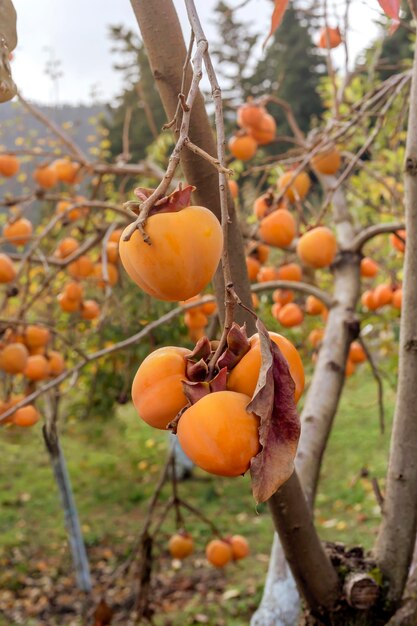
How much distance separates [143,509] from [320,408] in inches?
134

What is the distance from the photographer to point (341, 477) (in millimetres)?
4820

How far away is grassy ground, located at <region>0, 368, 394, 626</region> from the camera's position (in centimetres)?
354

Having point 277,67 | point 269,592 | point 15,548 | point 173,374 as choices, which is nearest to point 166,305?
point 269,592

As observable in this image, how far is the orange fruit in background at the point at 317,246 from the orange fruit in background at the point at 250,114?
0.84 meters

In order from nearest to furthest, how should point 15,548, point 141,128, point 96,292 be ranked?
point 96,292 < point 15,548 < point 141,128

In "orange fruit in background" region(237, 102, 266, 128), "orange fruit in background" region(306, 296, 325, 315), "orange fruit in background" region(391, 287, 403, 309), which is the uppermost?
"orange fruit in background" region(237, 102, 266, 128)

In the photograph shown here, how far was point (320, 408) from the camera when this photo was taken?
1.52 m

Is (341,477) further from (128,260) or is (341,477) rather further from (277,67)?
(277,67)

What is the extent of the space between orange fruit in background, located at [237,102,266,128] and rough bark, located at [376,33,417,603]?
1.31 m

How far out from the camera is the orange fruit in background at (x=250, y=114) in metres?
2.28

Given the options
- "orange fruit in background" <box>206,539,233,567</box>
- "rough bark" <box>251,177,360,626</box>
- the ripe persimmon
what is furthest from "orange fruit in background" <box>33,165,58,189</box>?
A: "orange fruit in background" <box>206,539,233,567</box>

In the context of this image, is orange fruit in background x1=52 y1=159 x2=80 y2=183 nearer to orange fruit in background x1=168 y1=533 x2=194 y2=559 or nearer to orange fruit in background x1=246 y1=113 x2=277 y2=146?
orange fruit in background x1=246 y1=113 x2=277 y2=146

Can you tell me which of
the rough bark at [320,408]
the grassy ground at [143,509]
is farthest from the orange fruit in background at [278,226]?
the grassy ground at [143,509]

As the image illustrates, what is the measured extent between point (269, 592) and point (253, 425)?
1.00 m
